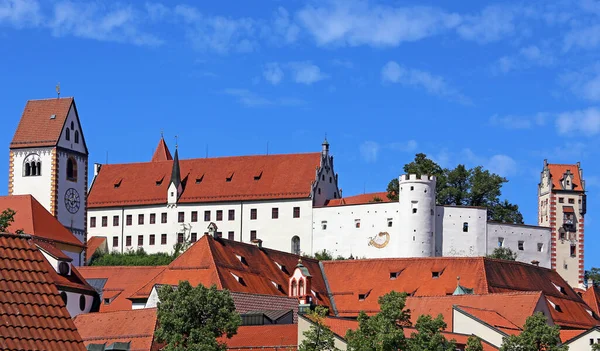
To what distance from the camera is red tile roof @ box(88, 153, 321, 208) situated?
124m

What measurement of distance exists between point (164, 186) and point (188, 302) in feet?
246

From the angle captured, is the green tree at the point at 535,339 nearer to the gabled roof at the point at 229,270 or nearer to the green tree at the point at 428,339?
the green tree at the point at 428,339

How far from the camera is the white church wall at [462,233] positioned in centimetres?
11656

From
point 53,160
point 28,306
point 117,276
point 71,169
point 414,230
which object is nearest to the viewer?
point 28,306

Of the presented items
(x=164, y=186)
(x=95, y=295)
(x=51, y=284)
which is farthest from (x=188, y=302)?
(x=164, y=186)

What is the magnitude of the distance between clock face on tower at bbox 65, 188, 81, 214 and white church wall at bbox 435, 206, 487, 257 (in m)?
30.7

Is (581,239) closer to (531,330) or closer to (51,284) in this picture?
(531,330)

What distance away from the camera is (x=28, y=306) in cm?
1877

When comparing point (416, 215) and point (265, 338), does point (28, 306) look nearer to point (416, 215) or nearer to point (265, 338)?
point (265, 338)

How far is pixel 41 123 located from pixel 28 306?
3534 inches

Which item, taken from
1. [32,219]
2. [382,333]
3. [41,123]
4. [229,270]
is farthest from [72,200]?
[382,333]

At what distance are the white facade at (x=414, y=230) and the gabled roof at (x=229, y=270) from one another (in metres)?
31.2

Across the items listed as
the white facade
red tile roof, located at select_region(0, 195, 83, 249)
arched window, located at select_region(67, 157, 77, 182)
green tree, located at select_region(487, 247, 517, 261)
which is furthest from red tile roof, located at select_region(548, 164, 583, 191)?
red tile roof, located at select_region(0, 195, 83, 249)

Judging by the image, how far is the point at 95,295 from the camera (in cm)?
7944
